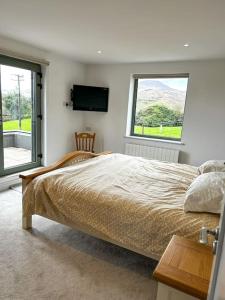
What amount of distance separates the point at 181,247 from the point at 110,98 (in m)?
3.92

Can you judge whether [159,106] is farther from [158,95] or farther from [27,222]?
[27,222]

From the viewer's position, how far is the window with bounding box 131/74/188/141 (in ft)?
14.4

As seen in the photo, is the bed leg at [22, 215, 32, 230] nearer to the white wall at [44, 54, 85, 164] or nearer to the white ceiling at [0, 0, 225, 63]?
the white wall at [44, 54, 85, 164]

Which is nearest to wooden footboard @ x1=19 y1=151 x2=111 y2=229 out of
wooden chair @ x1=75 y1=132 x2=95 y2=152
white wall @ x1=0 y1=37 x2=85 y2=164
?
white wall @ x1=0 y1=37 x2=85 y2=164

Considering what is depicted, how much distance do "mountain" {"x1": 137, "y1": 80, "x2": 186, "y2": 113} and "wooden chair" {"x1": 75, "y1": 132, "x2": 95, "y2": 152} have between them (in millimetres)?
1253

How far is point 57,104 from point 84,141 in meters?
1.02

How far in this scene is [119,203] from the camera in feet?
6.19

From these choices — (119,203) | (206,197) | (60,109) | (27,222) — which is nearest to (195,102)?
(60,109)

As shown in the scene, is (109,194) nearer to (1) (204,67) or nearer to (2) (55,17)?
(2) (55,17)

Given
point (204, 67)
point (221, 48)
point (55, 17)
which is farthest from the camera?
point (204, 67)

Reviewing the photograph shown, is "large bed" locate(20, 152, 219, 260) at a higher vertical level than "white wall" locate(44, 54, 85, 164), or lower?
lower

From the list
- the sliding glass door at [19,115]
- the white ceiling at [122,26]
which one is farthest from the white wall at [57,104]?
the white ceiling at [122,26]

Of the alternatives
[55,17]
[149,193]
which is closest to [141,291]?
[149,193]

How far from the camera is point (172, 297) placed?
1.15m
